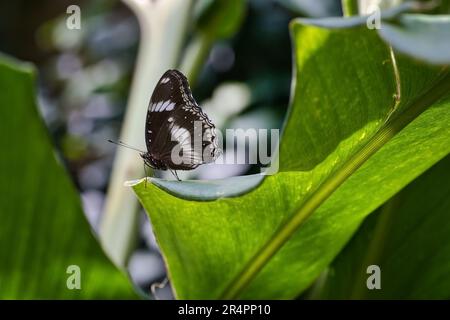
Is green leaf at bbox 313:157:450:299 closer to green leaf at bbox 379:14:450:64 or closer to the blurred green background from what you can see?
green leaf at bbox 379:14:450:64

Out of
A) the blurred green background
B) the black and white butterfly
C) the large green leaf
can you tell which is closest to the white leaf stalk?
the black and white butterfly

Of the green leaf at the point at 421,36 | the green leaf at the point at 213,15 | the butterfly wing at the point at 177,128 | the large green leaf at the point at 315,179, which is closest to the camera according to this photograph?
the green leaf at the point at 421,36

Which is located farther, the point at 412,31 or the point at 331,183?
the point at 331,183

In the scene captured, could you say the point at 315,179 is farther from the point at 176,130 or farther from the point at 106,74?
the point at 106,74

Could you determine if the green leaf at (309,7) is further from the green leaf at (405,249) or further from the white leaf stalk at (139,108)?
the green leaf at (405,249)

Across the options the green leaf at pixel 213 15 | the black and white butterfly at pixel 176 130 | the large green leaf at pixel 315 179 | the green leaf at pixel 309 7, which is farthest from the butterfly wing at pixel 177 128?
the green leaf at pixel 309 7

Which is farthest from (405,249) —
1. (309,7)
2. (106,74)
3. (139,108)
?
(106,74)

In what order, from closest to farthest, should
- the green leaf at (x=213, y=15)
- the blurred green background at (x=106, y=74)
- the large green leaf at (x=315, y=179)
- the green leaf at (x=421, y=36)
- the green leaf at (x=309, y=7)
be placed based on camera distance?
the green leaf at (x=421, y=36), the large green leaf at (x=315, y=179), the green leaf at (x=213, y=15), the green leaf at (x=309, y=7), the blurred green background at (x=106, y=74)
